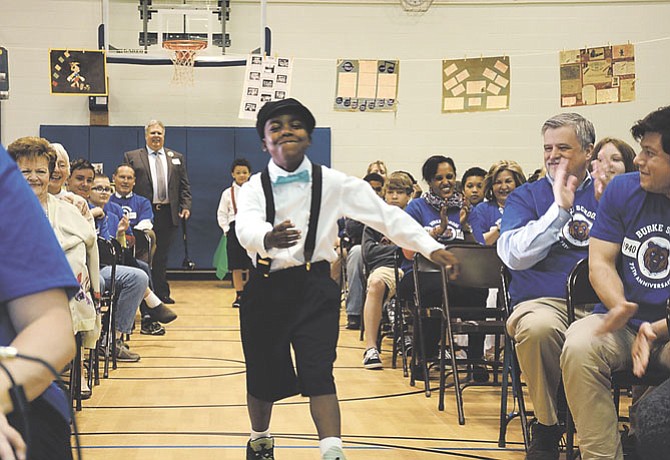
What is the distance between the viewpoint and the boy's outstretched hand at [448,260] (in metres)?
2.87

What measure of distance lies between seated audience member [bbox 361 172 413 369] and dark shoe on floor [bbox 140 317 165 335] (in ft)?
6.51

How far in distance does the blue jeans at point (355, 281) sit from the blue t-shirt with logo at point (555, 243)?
3765 millimetres

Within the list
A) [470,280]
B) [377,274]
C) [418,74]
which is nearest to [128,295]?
[377,274]

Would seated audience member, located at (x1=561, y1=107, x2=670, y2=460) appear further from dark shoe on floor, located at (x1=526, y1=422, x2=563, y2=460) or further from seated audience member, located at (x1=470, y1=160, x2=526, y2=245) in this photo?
seated audience member, located at (x1=470, y1=160, x2=526, y2=245)

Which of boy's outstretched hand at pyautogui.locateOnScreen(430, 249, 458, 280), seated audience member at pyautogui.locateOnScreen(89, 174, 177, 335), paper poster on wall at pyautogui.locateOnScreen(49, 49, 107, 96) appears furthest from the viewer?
paper poster on wall at pyautogui.locateOnScreen(49, 49, 107, 96)

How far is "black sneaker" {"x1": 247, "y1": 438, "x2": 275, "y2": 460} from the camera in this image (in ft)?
11.5

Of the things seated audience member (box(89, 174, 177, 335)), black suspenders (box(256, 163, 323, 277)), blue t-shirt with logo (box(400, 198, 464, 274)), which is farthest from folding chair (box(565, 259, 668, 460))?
seated audience member (box(89, 174, 177, 335))

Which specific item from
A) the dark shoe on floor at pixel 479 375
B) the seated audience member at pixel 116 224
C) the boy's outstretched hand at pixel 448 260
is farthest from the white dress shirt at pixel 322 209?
the seated audience member at pixel 116 224

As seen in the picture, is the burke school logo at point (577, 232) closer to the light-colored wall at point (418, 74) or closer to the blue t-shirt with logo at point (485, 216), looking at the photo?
the blue t-shirt with logo at point (485, 216)

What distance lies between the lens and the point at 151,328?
7.88m

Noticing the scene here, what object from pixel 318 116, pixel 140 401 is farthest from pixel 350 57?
pixel 140 401

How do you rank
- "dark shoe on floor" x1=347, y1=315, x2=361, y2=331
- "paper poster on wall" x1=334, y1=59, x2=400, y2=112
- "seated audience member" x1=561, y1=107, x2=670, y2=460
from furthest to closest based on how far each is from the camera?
"paper poster on wall" x1=334, y1=59, x2=400, y2=112 < "dark shoe on floor" x1=347, y1=315, x2=361, y2=331 < "seated audience member" x1=561, y1=107, x2=670, y2=460

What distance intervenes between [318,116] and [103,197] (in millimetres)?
5488

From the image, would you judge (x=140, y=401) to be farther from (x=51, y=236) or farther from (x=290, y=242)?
(x=51, y=236)
